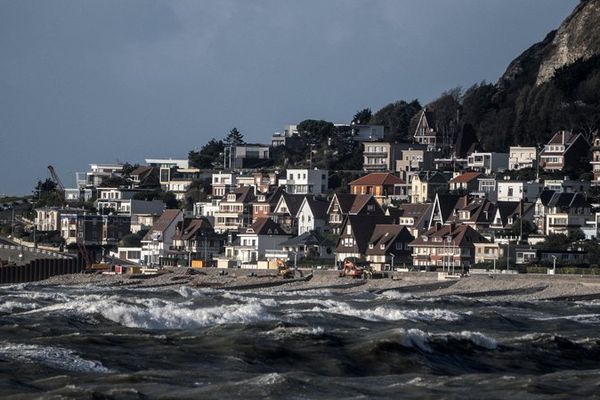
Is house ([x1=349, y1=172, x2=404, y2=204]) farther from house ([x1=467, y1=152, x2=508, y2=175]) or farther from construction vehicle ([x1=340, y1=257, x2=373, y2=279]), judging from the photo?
construction vehicle ([x1=340, y1=257, x2=373, y2=279])

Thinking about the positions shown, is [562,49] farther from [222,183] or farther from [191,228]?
[191,228]

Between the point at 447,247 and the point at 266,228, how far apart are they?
65.9ft

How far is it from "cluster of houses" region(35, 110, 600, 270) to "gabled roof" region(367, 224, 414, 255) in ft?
0.30

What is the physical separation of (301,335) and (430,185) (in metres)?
87.5

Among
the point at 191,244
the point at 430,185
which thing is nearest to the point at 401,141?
the point at 430,185

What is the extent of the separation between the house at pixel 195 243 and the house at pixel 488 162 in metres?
23.4

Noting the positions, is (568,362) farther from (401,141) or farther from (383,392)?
(401,141)

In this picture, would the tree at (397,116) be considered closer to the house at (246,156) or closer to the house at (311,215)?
the house at (246,156)

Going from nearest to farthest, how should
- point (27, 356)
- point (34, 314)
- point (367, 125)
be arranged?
point (27, 356)
point (34, 314)
point (367, 125)

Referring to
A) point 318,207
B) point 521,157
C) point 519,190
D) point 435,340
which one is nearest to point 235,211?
point 318,207

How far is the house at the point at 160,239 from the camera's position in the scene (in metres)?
132

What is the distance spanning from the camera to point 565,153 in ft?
437

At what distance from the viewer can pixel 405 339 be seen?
46.9m

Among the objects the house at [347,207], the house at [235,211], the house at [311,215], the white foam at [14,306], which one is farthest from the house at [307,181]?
the white foam at [14,306]
